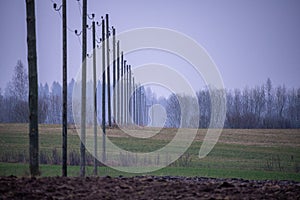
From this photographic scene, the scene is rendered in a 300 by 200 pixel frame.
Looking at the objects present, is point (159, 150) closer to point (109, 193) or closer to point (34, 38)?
point (34, 38)

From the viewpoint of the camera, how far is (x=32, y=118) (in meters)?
16.6

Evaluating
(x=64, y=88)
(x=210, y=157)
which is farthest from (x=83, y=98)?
(x=210, y=157)

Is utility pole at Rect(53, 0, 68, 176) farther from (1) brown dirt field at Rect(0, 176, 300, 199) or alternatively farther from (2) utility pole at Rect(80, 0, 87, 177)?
(1) brown dirt field at Rect(0, 176, 300, 199)

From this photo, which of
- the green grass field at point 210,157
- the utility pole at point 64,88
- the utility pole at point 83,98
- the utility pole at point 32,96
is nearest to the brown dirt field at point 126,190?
the utility pole at point 32,96

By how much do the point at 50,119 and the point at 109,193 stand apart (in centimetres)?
10852

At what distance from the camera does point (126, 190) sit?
10461 millimetres

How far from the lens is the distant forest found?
82.4 metres

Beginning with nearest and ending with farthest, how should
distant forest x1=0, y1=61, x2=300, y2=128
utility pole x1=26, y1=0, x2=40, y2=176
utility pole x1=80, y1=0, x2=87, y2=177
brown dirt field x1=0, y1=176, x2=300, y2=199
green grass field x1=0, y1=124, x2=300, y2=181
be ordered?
brown dirt field x1=0, y1=176, x2=300, y2=199, utility pole x1=26, y1=0, x2=40, y2=176, utility pole x1=80, y1=0, x2=87, y2=177, green grass field x1=0, y1=124, x2=300, y2=181, distant forest x1=0, y1=61, x2=300, y2=128

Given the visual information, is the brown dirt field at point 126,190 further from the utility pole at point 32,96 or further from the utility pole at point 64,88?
the utility pole at point 64,88

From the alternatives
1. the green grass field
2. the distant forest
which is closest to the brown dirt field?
the green grass field

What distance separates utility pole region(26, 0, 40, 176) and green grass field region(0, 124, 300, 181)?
214cm

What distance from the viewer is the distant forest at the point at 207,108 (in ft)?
270

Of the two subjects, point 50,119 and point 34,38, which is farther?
point 50,119

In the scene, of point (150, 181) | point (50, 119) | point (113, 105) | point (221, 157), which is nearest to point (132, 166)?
point (221, 157)
